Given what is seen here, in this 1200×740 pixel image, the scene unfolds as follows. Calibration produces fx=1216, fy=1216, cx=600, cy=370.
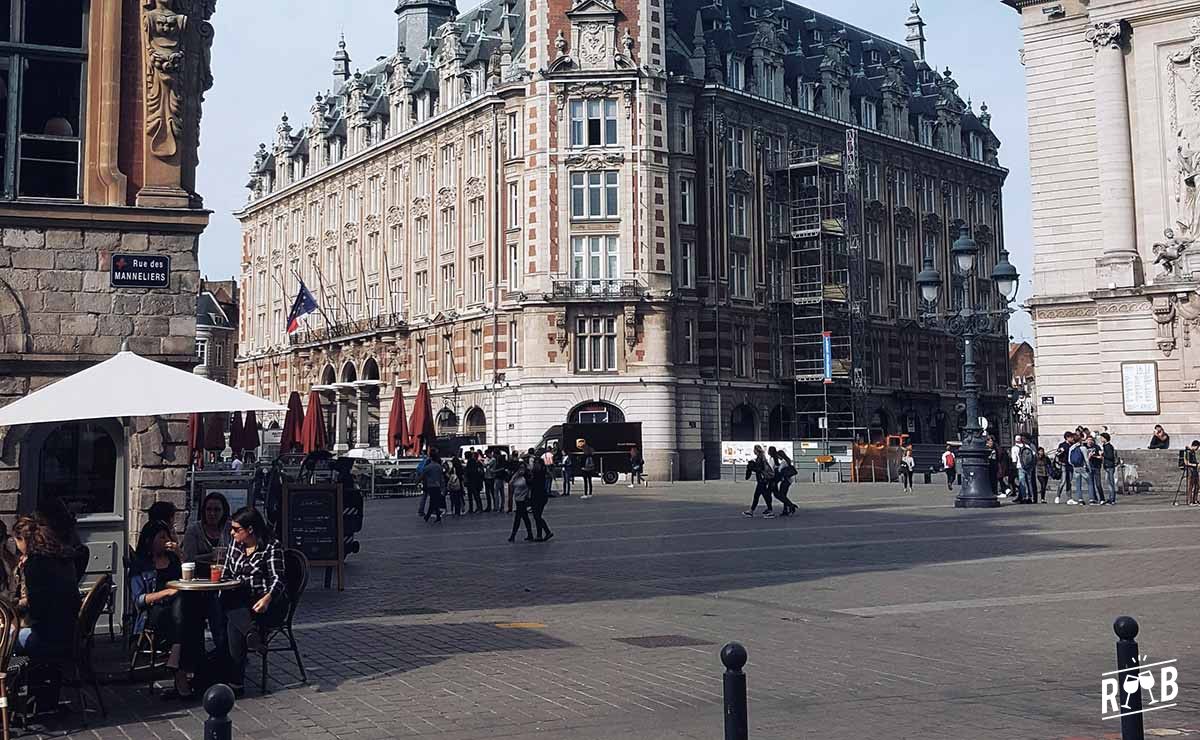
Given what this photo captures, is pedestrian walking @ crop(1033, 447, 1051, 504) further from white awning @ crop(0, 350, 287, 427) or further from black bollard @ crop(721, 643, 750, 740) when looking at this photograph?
black bollard @ crop(721, 643, 750, 740)

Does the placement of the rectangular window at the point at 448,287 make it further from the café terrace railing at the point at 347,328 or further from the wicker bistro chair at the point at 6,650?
the wicker bistro chair at the point at 6,650

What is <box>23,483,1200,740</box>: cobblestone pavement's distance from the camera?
8.43 meters

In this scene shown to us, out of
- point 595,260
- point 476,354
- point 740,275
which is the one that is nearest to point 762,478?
point 595,260

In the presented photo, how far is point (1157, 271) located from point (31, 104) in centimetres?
3235

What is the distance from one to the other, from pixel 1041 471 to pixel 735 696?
3188cm

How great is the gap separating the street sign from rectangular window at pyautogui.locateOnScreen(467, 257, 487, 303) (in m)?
46.2

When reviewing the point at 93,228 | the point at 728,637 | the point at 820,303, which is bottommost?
the point at 728,637

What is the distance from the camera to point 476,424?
60344 mm

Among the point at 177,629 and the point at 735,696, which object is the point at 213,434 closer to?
the point at 177,629

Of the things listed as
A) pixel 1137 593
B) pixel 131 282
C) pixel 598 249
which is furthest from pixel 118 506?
pixel 598 249

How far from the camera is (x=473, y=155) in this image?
62.0m

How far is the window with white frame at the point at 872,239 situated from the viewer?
69.9 m

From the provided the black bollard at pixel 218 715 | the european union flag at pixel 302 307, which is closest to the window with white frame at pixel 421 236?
the european union flag at pixel 302 307

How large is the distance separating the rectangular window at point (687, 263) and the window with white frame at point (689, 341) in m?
1.91
